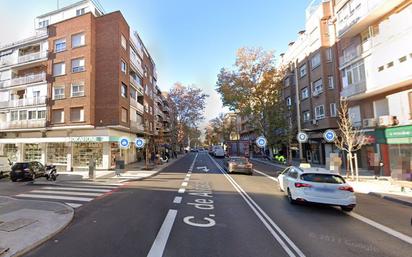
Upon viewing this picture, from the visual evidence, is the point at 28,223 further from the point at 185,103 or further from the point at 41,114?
the point at 185,103

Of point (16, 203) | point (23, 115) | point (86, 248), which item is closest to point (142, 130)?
point (23, 115)

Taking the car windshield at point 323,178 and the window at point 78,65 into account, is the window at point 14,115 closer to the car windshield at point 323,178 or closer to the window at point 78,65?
the window at point 78,65

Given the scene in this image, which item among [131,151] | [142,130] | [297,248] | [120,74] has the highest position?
[120,74]

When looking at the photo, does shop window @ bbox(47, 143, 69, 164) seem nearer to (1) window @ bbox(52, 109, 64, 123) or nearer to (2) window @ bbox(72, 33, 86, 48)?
(1) window @ bbox(52, 109, 64, 123)

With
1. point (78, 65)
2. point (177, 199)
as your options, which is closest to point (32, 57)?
point (78, 65)

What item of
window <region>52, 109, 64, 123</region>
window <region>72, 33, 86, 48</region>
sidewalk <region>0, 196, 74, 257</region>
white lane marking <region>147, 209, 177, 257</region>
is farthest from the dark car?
white lane marking <region>147, 209, 177, 257</region>

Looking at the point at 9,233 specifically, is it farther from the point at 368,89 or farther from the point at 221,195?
the point at 368,89

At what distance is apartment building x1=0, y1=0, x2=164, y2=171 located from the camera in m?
26.5

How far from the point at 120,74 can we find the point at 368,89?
74.9 ft

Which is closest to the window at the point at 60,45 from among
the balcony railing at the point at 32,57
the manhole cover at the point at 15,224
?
the balcony railing at the point at 32,57

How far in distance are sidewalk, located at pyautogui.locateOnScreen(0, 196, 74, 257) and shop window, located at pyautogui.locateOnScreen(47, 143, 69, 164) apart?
19.2 meters

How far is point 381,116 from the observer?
19.3 m

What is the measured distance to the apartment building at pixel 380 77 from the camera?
16828 mm

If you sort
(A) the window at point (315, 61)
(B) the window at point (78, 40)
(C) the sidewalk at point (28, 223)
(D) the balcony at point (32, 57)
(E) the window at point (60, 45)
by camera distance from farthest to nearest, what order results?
(A) the window at point (315, 61), (D) the balcony at point (32, 57), (E) the window at point (60, 45), (B) the window at point (78, 40), (C) the sidewalk at point (28, 223)
